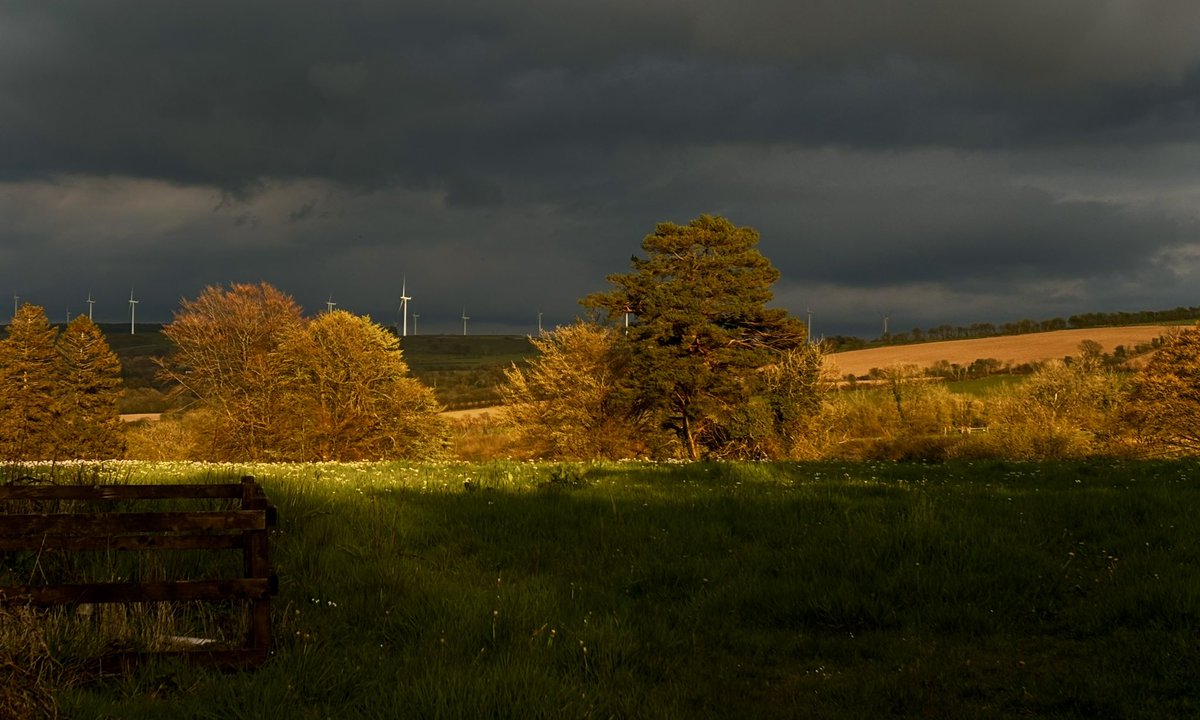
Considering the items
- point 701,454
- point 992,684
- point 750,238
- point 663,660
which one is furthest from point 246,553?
point 750,238

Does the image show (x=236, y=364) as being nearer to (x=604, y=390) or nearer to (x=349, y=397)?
(x=349, y=397)

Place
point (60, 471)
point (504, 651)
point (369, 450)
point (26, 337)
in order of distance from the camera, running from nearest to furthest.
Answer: point (504, 651)
point (60, 471)
point (369, 450)
point (26, 337)

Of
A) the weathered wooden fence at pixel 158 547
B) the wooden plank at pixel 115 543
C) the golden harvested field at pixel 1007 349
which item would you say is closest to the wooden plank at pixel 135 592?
the weathered wooden fence at pixel 158 547

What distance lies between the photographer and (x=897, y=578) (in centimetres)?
995

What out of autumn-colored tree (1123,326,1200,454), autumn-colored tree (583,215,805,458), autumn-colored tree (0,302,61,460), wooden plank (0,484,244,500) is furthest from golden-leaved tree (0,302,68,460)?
autumn-colored tree (1123,326,1200,454)

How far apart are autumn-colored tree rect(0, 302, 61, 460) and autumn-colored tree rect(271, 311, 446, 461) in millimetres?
18520

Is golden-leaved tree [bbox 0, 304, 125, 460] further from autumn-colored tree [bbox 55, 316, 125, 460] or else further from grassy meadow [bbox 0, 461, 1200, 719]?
grassy meadow [bbox 0, 461, 1200, 719]

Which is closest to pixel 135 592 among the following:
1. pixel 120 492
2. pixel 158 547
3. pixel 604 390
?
pixel 158 547

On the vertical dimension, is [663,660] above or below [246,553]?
below

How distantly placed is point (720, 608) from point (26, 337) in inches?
2881

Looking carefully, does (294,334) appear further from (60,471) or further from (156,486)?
(156,486)

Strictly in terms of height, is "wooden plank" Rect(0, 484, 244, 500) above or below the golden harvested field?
below

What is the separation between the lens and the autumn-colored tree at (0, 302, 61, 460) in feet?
201

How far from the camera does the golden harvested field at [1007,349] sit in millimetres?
117500
